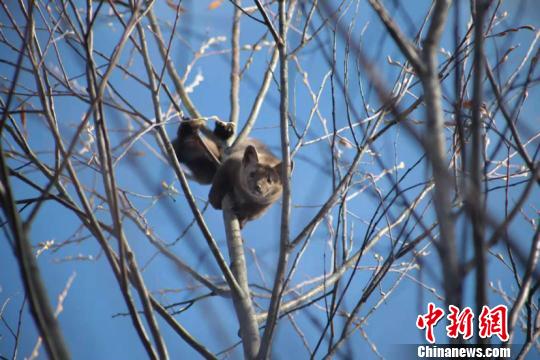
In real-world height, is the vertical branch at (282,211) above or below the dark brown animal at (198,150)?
below

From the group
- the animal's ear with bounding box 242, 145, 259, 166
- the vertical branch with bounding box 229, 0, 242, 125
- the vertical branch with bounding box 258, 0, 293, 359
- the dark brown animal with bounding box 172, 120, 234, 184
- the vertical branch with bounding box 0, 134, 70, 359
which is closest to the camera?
the vertical branch with bounding box 0, 134, 70, 359

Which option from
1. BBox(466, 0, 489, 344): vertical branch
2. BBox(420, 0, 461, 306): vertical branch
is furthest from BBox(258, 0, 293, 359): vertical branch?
BBox(466, 0, 489, 344): vertical branch

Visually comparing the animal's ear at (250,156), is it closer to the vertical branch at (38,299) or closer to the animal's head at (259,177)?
the animal's head at (259,177)

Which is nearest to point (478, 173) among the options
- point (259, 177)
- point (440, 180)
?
point (440, 180)

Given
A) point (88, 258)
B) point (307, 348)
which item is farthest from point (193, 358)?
point (307, 348)

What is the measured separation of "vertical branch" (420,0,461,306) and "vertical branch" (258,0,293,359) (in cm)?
115

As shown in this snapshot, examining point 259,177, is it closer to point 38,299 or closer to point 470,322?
point 470,322

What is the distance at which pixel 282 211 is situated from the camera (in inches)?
96.0

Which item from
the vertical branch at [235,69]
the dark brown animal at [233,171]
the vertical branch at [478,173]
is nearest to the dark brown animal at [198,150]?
the dark brown animal at [233,171]

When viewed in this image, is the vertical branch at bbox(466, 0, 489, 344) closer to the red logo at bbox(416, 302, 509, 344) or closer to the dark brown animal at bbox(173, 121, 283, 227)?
the red logo at bbox(416, 302, 509, 344)

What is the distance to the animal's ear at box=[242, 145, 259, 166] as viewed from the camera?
5713 mm

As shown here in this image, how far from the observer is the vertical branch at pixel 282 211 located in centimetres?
237

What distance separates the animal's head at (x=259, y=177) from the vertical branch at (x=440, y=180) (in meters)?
3.93

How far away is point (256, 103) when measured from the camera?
16.2 feet
